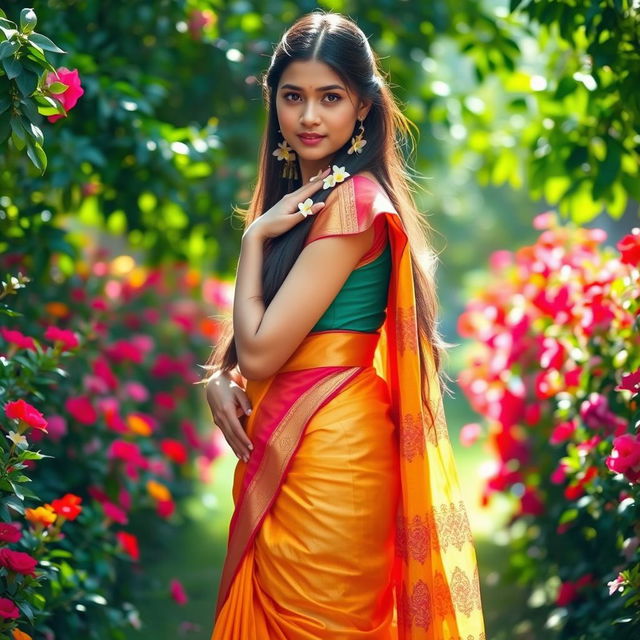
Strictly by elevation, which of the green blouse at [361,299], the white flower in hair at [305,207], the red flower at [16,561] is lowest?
the red flower at [16,561]

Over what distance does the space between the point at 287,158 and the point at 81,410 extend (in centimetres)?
164

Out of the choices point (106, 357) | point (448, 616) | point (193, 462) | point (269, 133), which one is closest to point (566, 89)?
point (269, 133)

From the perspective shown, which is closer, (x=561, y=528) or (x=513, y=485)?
(x=561, y=528)

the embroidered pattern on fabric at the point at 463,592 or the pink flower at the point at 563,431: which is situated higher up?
the pink flower at the point at 563,431

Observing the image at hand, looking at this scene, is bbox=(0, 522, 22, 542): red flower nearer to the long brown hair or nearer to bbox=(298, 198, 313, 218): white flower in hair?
the long brown hair

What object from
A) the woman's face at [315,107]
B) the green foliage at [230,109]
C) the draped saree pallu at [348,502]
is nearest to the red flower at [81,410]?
the green foliage at [230,109]

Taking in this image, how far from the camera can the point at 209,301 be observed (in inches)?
261

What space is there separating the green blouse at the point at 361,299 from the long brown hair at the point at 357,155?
9 cm

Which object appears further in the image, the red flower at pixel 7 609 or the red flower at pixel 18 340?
the red flower at pixel 18 340

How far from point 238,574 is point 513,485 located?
2654 millimetres

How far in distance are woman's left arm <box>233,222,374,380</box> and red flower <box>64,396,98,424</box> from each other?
5.31 feet

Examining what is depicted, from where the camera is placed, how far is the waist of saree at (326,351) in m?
2.57

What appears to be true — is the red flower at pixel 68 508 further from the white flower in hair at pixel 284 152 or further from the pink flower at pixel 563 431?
the pink flower at pixel 563 431

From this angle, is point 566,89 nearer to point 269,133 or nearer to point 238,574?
point 269,133
